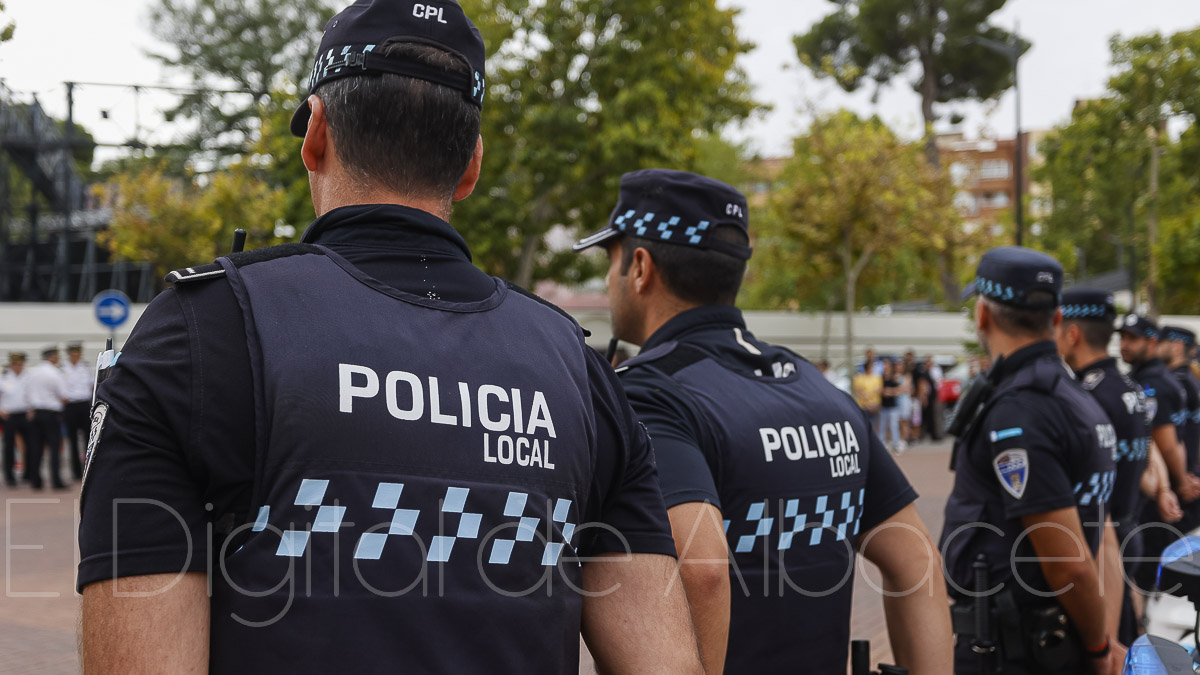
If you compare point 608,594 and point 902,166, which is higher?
point 902,166

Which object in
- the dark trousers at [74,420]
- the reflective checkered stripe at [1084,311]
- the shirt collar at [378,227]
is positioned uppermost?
the shirt collar at [378,227]

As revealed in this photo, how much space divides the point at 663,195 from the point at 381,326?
1.44 meters

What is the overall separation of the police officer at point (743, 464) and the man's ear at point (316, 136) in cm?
94

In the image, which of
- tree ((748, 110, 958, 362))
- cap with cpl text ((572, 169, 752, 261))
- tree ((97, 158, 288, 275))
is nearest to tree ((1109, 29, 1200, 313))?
tree ((748, 110, 958, 362))

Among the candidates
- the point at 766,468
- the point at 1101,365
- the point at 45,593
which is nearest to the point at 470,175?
the point at 766,468

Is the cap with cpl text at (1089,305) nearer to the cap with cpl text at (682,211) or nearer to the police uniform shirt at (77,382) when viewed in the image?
the cap with cpl text at (682,211)

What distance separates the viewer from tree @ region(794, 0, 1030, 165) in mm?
39344

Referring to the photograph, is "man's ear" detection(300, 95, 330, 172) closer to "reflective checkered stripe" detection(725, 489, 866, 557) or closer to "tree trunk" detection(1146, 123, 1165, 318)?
"reflective checkered stripe" detection(725, 489, 866, 557)

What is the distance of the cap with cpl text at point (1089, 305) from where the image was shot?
5355 mm

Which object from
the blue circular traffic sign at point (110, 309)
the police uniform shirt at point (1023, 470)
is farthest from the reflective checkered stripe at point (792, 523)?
the blue circular traffic sign at point (110, 309)

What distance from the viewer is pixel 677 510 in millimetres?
2072

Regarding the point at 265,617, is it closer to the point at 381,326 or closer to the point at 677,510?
the point at 381,326

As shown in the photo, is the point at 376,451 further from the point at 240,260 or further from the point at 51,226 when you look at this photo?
the point at 51,226

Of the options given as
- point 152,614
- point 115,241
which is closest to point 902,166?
point 115,241
